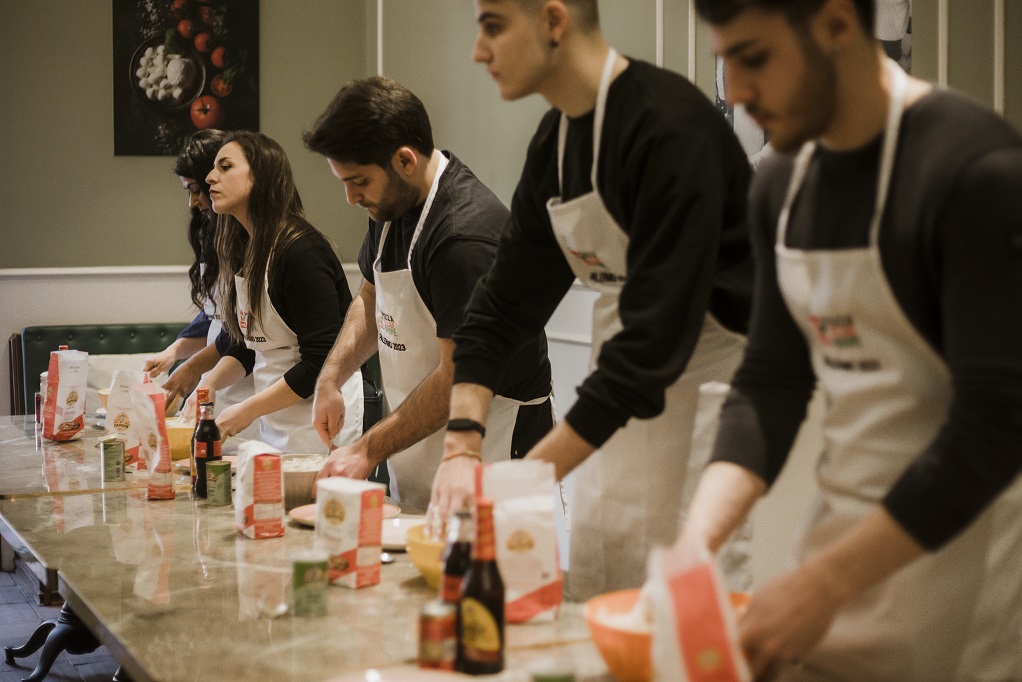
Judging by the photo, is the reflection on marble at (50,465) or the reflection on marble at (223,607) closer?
the reflection on marble at (223,607)

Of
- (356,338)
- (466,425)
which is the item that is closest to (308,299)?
(356,338)

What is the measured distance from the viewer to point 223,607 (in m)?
1.68

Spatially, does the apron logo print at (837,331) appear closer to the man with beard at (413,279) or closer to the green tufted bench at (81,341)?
the man with beard at (413,279)

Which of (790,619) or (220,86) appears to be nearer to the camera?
(790,619)

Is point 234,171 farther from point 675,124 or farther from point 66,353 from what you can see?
point 675,124

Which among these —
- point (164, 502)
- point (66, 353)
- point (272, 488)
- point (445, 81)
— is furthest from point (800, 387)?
point (445, 81)

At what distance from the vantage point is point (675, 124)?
1.69 metres

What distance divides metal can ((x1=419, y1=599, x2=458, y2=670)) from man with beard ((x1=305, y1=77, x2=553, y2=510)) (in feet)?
3.43

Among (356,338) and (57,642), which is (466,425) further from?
(57,642)

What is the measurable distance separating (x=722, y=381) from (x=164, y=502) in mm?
1416

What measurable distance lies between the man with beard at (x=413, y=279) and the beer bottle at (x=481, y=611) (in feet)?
3.37

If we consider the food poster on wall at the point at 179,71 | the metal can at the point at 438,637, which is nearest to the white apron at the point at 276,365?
the metal can at the point at 438,637

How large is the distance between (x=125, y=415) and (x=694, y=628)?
2459 mm

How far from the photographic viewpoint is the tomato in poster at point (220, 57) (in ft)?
19.9
